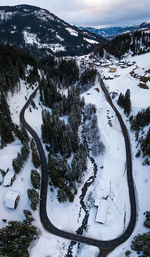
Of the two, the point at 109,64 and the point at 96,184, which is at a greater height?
the point at 109,64

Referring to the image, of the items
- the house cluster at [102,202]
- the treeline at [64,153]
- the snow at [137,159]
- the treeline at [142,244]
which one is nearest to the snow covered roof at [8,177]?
the treeline at [64,153]

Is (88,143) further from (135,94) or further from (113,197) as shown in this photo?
(135,94)

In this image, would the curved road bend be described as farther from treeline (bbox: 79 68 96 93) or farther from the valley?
treeline (bbox: 79 68 96 93)

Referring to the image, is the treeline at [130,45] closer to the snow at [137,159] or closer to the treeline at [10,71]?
the snow at [137,159]

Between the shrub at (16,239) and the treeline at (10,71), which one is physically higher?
the treeline at (10,71)

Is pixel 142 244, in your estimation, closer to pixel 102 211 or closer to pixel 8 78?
pixel 102 211

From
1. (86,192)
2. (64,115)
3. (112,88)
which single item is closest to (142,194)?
(86,192)
